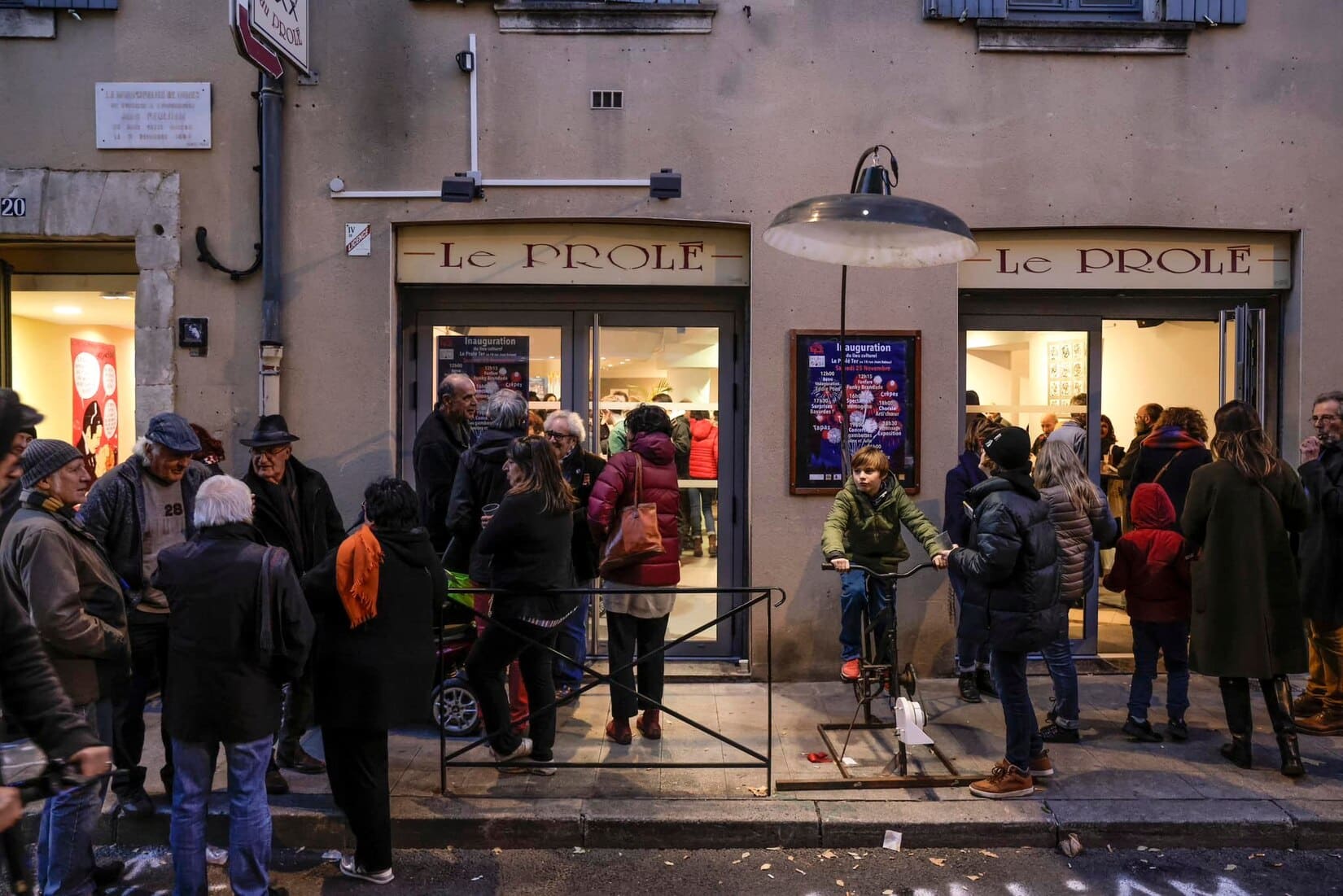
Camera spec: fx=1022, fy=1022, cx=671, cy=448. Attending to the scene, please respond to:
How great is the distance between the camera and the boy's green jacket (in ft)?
20.5

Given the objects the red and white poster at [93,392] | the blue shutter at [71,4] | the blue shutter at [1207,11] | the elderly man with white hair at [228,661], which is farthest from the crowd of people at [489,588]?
the blue shutter at [71,4]

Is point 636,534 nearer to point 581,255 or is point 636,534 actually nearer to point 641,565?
point 641,565

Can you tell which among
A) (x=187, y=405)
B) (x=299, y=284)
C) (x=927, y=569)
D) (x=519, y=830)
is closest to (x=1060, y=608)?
(x=927, y=569)

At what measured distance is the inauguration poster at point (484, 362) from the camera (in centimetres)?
747

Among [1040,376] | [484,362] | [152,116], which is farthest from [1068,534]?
[152,116]

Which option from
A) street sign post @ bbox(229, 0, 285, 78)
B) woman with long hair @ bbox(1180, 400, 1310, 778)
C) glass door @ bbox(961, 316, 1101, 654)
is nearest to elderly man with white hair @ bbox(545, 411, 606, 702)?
street sign post @ bbox(229, 0, 285, 78)

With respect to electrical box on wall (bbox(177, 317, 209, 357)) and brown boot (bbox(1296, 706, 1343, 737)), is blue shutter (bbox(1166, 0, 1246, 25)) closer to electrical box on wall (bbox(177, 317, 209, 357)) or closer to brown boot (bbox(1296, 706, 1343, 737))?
brown boot (bbox(1296, 706, 1343, 737))

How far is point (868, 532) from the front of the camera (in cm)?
637

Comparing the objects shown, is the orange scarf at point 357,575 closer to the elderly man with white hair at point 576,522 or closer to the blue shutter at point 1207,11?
the elderly man with white hair at point 576,522

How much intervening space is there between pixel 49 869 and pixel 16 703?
171cm

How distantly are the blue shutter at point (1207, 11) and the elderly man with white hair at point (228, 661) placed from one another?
680 centimetres

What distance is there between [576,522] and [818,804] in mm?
2063

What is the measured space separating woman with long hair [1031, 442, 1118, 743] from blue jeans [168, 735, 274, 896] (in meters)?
3.97

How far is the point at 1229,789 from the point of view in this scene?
512 centimetres
